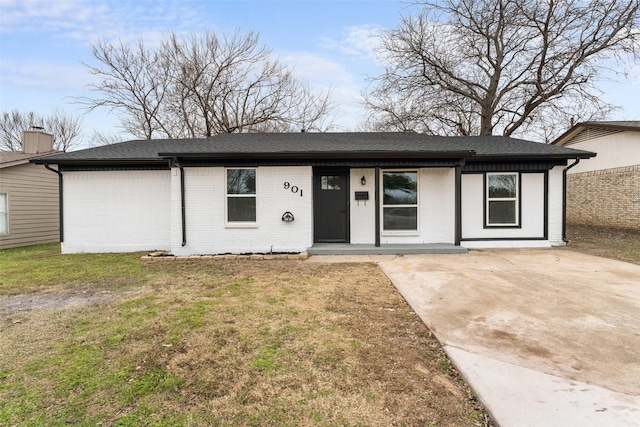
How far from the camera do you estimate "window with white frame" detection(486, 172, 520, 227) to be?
912 centimetres

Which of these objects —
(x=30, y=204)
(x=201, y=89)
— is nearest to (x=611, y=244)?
(x=30, y=204)

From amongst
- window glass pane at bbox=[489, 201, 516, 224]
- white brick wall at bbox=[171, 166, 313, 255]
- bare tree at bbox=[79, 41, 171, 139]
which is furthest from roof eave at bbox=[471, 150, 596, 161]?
bare tree at bbox=[79, 41, 171, 139]

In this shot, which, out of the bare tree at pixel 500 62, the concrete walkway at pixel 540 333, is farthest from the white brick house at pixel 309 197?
the bare tree at pixel 500 62

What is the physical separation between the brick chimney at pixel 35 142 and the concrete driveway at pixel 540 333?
619 inches

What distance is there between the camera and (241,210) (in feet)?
28.0

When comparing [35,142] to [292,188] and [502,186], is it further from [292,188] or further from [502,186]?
[502,186]

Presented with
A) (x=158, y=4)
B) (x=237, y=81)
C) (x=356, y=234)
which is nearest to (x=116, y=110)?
(x=237, y=81)

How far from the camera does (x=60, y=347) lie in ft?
10.2

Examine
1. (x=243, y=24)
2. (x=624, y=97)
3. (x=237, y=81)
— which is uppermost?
(x=243, y=24)

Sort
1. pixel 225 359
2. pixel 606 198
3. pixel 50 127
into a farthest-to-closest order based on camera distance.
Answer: pixel 50 127 < pixel 606 198 < pixel 225 359

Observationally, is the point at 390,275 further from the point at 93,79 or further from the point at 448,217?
the point at 93,79

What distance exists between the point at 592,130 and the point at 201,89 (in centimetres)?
2107

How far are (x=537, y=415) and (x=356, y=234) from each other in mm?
7060

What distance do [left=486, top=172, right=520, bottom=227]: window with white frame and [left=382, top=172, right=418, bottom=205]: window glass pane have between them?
7.13ft
